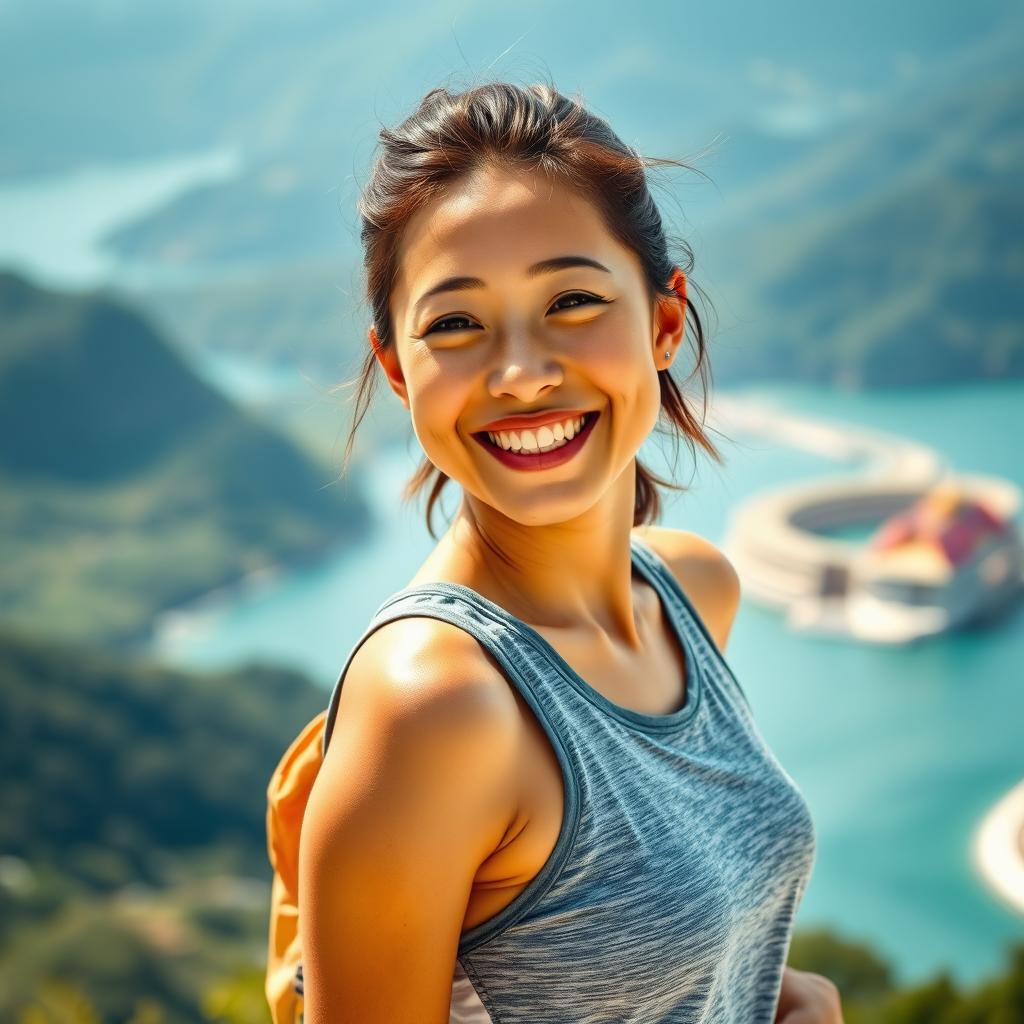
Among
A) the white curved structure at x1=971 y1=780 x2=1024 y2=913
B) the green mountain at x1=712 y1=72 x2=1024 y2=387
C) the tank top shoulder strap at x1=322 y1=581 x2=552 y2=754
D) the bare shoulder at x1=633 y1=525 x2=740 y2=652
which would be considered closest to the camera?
the tank top shoulder strap at x1=322 y1=581 x2=552 y2=754

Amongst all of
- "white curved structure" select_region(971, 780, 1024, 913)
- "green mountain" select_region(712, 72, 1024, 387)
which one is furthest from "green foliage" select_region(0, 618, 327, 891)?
"green mountain" select_region(712, 72, 1024, 387)

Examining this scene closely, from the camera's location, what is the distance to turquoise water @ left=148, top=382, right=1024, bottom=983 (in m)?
Result: 22.1

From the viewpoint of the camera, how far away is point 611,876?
1.21 m

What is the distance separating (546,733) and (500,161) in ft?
1.81

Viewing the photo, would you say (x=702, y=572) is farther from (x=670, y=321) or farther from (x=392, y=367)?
(x=392, y=367)

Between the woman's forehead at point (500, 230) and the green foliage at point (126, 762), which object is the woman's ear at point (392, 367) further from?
the green foliage at point (126, 762)

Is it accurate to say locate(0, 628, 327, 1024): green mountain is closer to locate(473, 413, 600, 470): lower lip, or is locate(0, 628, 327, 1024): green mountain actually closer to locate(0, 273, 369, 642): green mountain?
locate(0, 273, 369, 642): green mountain

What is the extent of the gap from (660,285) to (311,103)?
271 ft

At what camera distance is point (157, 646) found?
41.5 m

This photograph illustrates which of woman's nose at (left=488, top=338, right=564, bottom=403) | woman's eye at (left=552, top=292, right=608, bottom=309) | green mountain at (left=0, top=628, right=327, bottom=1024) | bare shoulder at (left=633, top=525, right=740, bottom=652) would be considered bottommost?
woman's nose at (left=488, top=338, right=564, bottom=403)

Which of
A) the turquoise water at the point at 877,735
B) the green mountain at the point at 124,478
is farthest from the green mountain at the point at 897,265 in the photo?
the green mountain at the point at 124,478

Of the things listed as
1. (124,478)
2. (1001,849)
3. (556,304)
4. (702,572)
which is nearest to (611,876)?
(556,304)

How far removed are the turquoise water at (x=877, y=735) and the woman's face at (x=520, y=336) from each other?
1313 cm

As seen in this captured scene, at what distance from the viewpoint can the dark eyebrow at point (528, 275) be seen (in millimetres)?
1309
